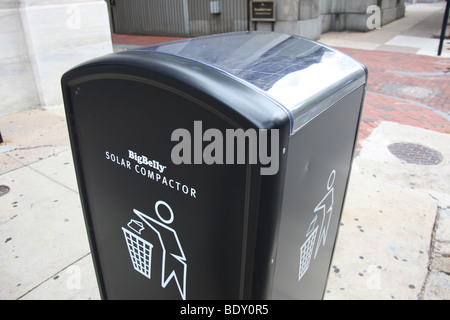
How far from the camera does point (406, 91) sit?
7.56 meters

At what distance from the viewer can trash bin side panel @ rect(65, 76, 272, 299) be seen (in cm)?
126

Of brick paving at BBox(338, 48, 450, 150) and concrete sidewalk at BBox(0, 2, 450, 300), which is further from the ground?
concrete sidewalk at BBox(0, 2, 450, 300)

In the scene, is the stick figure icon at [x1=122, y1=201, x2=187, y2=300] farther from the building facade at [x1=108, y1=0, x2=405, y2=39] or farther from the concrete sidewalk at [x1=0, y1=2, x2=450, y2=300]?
the building facade at [x1=108, y1=0, x2=405, y2=39]

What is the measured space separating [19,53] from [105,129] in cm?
522

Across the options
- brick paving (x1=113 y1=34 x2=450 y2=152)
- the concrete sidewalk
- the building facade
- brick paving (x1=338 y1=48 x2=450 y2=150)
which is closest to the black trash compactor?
the concrete sidewalk

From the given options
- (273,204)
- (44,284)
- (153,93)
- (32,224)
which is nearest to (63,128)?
(32,224)

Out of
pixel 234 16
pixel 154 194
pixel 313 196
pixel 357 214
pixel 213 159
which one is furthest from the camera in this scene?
pixel 234 16

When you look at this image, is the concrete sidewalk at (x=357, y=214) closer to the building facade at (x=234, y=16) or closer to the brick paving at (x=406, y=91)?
the brick paving at (x=406, y=91)

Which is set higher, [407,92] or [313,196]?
[313,196]

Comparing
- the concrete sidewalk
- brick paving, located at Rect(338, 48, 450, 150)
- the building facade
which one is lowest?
brick paving, located at Rect(338, 48, 450, 150)

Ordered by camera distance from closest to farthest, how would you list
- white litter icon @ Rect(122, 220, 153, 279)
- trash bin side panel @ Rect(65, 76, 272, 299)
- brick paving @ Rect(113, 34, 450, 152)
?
trash bin side panel @ Rect(65, 76, 272, 299)
white litter icon @ Rect(122, 220, 153, 279)
brick paving @ Rect(113, 34, 450, 152)

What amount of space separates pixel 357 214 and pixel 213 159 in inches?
107

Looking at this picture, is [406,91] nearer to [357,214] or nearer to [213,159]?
[357,214]

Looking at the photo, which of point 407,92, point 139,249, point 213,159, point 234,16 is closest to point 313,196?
point 213,159
